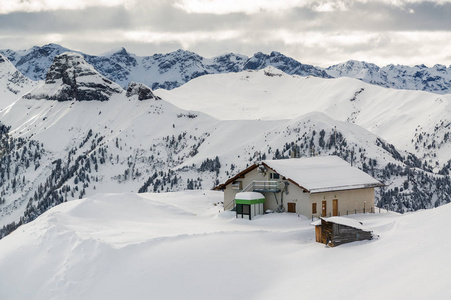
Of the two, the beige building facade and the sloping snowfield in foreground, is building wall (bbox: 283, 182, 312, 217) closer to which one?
the beige building facade

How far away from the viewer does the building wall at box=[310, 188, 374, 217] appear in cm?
5416

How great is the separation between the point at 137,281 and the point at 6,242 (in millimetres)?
16446

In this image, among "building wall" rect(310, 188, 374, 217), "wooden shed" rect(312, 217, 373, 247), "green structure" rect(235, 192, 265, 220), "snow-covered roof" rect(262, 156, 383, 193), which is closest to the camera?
"wooden shed" rect(312, 217, 373, 247)

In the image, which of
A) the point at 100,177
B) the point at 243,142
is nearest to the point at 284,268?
the point at 243,142

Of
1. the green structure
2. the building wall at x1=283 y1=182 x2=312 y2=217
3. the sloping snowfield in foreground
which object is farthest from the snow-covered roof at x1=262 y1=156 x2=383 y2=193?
the sloping snowfield in foreground

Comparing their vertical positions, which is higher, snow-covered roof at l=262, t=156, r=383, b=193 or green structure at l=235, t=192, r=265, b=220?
snow-covered roof at l=262, t=156, r=383, b=193

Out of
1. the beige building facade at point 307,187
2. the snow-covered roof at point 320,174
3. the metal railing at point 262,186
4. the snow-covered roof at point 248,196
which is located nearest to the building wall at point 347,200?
the beige building facade at point 307,187

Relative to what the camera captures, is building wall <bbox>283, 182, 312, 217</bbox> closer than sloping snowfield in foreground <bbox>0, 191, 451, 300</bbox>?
No

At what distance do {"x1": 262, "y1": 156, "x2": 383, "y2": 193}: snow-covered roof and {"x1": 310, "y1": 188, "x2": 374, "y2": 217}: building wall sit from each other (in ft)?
3.08

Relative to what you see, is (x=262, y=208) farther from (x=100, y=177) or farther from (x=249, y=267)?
(x=100, y=177)

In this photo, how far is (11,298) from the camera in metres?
34.8

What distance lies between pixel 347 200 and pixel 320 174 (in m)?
4.46

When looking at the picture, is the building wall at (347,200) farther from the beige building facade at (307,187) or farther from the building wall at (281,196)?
the building wall at (281,196)

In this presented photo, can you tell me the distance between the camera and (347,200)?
189ft
